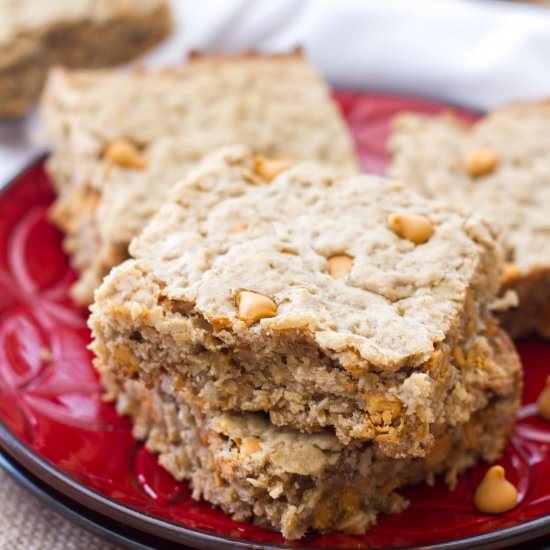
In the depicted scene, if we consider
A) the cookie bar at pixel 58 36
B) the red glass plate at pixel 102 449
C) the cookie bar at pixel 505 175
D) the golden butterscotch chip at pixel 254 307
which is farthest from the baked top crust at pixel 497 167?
the cookie bar at pixel 58 36

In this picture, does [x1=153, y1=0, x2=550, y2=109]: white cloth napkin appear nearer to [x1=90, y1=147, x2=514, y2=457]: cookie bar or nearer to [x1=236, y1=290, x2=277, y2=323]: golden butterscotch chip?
[x1=90, y1=147, x2=514, y2=457]: cookie bar

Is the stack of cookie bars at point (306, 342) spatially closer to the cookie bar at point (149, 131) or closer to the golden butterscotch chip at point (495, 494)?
the golden butterscotch chip at point (495, 494)

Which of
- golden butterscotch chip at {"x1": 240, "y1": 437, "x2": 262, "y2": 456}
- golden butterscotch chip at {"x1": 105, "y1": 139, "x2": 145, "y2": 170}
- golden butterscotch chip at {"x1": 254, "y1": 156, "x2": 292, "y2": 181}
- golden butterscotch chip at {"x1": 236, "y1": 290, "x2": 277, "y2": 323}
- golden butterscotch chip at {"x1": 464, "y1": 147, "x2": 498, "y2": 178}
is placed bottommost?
golden butterscotch chip at {"x1": 464, "y1": 147, "x2": 498, "y2": 178}

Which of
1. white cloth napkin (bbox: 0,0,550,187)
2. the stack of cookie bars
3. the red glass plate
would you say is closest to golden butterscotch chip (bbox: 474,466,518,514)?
the red glass plate

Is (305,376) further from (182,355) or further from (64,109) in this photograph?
(64,109)

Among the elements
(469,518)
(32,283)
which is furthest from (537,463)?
(32,283)

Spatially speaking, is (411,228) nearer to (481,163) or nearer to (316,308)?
(316,308)

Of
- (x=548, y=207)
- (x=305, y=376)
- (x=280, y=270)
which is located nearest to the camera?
(x=305, y=376)
